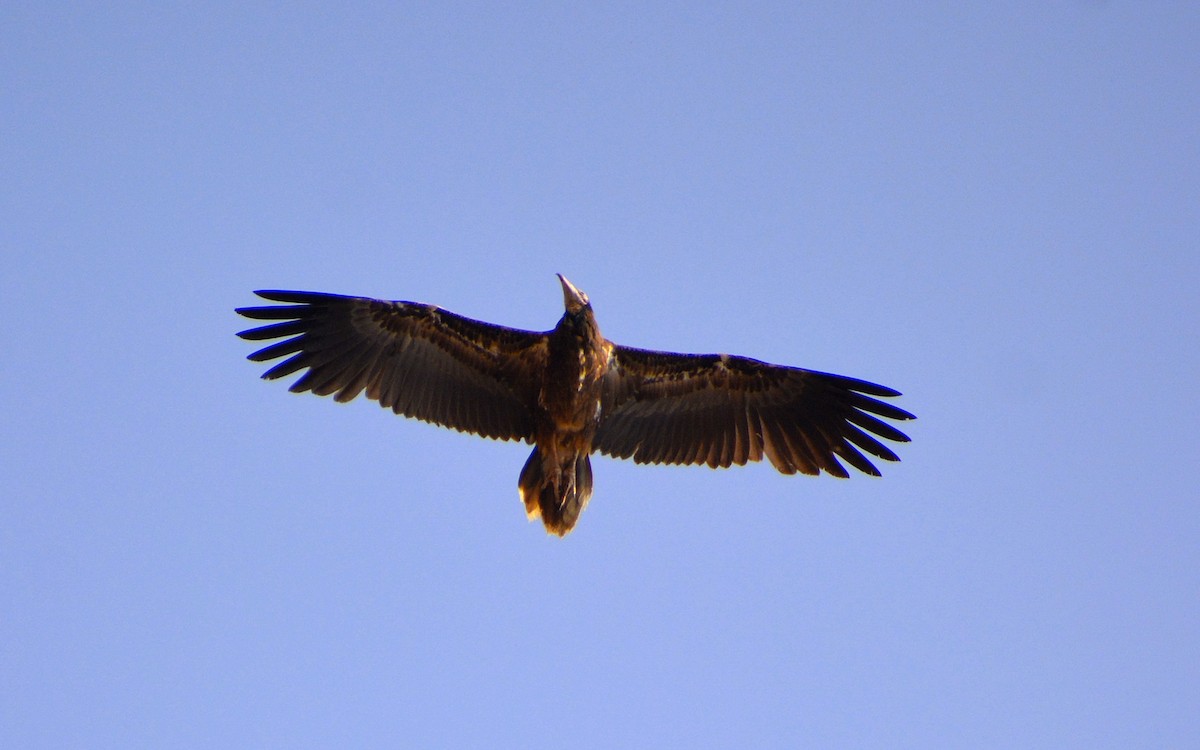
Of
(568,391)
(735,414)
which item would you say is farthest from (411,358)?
(735,414)

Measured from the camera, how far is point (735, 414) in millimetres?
11305

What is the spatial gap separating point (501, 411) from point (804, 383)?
9.50ft

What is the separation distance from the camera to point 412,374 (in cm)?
1082

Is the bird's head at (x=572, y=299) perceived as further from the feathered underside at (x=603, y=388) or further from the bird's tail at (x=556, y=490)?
the bird's tail at (x=556, y=490)

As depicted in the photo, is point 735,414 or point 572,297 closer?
point 572,297

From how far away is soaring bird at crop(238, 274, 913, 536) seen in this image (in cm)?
1039

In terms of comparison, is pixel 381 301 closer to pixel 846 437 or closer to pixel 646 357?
pixel 646 357

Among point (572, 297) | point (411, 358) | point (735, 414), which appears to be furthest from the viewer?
point (735, 414)

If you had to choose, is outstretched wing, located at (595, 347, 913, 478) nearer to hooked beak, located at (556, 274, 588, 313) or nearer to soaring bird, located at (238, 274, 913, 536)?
soaring bird, located at (238, 274, 913, 536)

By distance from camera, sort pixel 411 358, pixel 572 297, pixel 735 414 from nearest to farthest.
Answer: pixel 572 297 < pixel 411 358 < pixel 735 414

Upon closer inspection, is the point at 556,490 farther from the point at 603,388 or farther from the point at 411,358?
the point at 411,358

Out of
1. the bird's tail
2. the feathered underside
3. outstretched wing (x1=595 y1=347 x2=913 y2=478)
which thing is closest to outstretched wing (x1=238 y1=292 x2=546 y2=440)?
the feathered underside

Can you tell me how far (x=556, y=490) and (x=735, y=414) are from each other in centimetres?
203

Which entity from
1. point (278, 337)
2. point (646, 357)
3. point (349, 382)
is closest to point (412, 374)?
point (349, 382)
